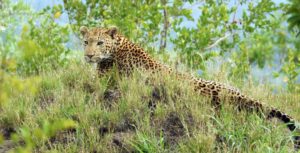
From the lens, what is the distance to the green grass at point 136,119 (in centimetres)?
589

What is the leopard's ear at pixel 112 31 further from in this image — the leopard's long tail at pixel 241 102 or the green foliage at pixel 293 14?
the green foliage at pixel 293 14

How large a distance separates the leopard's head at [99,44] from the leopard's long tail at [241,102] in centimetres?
122

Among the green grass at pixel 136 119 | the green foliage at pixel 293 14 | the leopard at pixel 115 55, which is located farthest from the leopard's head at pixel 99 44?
the green foliage at pixel 293 14

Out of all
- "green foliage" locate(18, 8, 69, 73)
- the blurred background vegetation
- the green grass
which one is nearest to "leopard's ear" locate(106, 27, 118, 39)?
the green grass

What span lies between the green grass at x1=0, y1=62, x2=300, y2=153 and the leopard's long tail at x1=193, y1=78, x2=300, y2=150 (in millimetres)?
193

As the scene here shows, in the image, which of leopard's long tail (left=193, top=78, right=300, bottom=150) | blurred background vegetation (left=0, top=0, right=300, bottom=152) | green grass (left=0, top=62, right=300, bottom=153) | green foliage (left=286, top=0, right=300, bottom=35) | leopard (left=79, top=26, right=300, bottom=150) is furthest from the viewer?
blurred background vegetation (left=0, top=0, right=300, bottom=152)

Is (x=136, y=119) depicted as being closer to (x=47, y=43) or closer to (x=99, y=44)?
(x=99, y=44)

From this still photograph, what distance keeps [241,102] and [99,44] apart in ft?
6.29

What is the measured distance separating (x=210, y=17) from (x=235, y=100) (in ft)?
14.1

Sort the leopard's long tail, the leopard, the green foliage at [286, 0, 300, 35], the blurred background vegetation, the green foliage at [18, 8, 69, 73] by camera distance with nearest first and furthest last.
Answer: the green foliage at [286, 0, 300, 35]
the leopard's long tail
the leopard
the green foliage at [18, 8, 69, 73]
the blurred background vegetation

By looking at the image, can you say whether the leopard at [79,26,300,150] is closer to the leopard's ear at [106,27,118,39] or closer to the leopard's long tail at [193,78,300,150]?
the leopard's ear at [106,27,118,39]

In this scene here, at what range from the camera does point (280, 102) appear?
809cm

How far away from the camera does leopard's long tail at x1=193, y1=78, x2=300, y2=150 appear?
21.7 feet

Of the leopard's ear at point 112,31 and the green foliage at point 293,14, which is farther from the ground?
the green foliage at point 293,14
